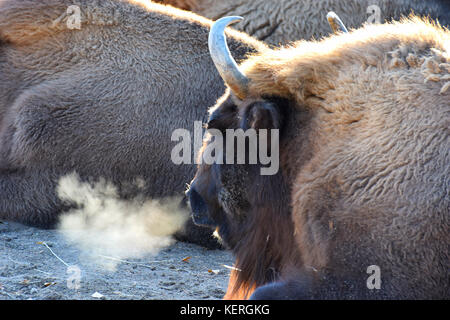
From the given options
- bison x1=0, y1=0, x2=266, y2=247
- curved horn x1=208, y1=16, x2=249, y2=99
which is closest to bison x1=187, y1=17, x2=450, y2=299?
curved horn x1=208, y1=16, x2=249, y2=99

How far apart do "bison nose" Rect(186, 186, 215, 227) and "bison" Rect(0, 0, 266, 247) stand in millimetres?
1375

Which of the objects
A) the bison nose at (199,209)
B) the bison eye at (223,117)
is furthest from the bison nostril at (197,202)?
the bison eye at (223,117)

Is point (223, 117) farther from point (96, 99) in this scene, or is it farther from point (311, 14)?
point (311, 14)

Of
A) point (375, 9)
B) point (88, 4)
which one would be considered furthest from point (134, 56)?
point (375, 9)

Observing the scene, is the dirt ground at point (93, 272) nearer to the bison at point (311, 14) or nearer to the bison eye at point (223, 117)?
the bison eye at point (223, 117)

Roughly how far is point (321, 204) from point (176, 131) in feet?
7.00

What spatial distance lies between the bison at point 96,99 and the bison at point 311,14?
129cm

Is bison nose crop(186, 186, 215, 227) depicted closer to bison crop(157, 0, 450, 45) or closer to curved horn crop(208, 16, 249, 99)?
curved horn crop(208, 16, 249, 99)

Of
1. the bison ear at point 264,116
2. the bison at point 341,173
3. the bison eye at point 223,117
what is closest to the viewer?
the bison at point 341,173

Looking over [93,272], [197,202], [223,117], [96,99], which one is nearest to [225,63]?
[223,117]

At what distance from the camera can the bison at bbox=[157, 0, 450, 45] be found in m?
6.18

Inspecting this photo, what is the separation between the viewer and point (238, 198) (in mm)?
3074

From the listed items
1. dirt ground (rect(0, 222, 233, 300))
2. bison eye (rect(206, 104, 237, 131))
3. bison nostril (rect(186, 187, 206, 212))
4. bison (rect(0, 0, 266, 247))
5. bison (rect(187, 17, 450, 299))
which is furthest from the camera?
bison (rect(0, 0, 266, 247))

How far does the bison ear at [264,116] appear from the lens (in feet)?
9.40
